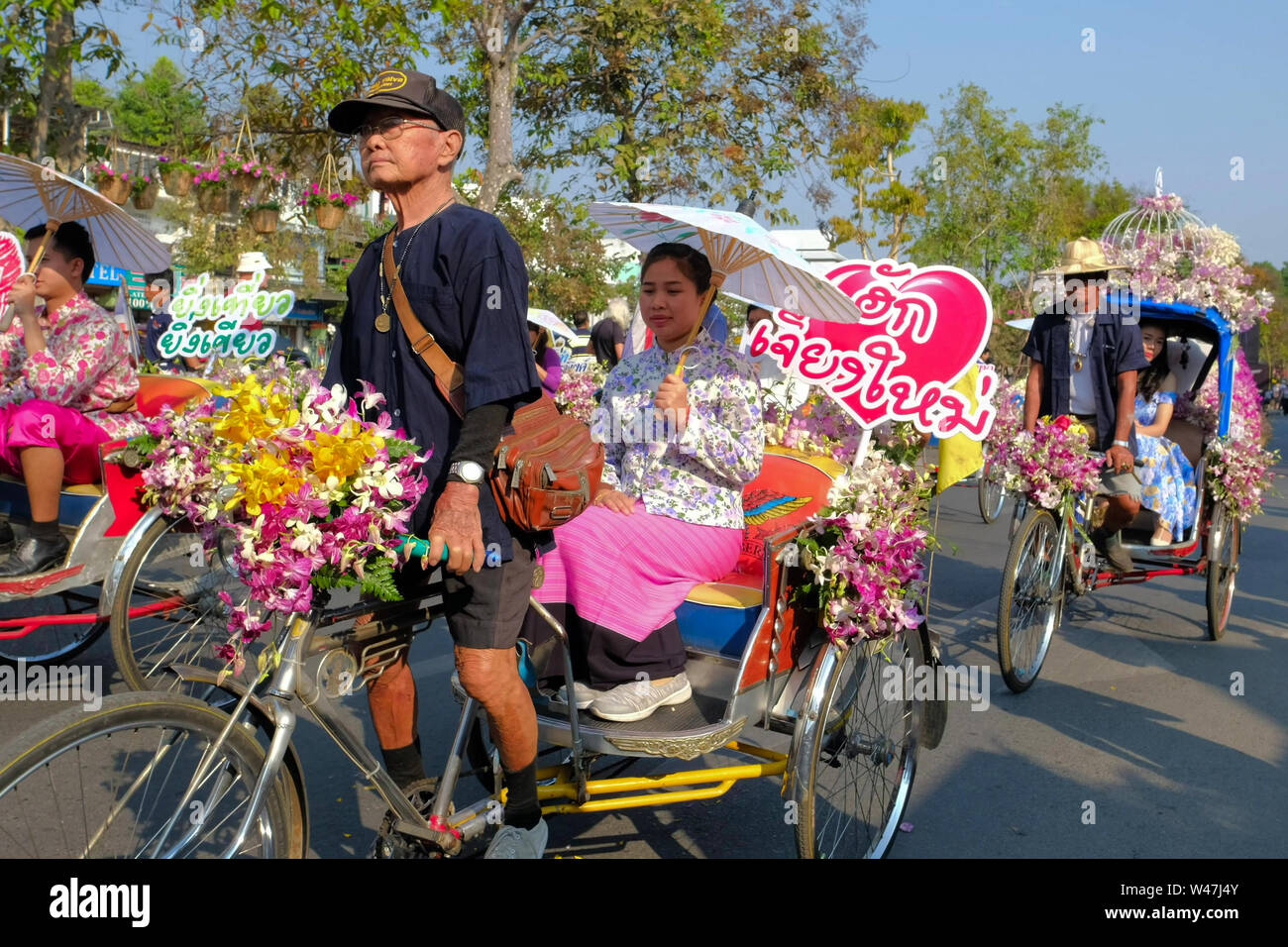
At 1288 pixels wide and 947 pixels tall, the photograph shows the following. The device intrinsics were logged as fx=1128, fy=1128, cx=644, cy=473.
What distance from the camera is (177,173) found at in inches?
428

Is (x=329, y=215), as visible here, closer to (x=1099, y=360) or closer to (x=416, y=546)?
(x=1099, y=360)

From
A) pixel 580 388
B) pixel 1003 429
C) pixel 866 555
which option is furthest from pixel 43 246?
pixel 1003 429

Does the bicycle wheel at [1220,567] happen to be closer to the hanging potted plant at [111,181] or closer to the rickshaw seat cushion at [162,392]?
the rickshaw seat cushion at [162,392]

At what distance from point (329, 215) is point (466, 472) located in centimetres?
966

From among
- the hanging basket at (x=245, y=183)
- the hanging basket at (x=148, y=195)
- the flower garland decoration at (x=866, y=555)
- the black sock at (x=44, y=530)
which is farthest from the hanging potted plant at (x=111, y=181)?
the flower garland decoration at (x=866, y=555)

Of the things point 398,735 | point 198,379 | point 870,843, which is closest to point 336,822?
point 398,735

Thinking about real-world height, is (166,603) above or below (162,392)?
below

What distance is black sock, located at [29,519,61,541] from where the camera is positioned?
4.71 meters

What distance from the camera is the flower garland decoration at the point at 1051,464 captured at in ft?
18.6

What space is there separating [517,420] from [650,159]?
35.3ft

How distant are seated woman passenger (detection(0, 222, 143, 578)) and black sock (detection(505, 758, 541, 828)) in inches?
112

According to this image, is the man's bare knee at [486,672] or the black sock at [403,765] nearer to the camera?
the man's bare knee at [486,672]

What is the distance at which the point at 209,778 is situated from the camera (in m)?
2.29

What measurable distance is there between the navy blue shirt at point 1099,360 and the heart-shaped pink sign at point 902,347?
200 cm
